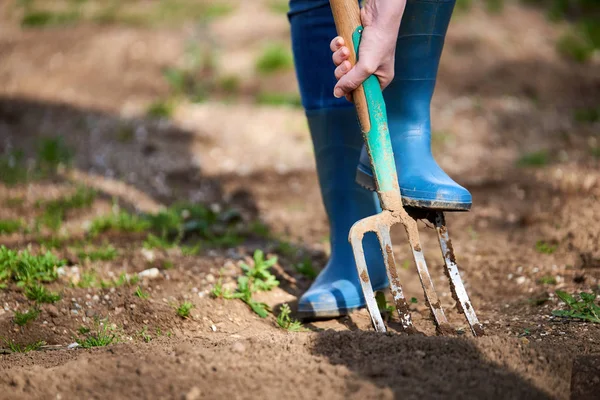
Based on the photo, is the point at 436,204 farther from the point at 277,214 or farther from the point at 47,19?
the point at 47,19

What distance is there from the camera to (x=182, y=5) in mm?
7238

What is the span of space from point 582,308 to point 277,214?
1.79 meters

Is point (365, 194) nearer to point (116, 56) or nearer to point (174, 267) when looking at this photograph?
point (174, 267)

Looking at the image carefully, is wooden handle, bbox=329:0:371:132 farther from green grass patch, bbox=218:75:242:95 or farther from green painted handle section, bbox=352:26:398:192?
green grass patch, bbox=218:75:242:95

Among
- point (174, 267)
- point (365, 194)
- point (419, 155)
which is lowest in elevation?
point (174, 267)

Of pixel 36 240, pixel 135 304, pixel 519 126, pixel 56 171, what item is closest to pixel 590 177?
pixel 519 126

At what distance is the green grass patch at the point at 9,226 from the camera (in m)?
2.88

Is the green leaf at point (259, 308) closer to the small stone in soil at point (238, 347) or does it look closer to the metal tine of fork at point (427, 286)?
the small stone in soil at point (238, 347)

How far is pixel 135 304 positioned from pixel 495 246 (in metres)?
1.60

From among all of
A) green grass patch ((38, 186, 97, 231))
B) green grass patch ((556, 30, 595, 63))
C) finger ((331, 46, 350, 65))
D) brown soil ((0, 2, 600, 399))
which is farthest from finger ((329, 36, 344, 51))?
green grass patch ((556, 30, 595, 63))

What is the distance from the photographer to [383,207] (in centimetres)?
191

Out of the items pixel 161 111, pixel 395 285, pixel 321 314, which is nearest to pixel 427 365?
pixel 395 285

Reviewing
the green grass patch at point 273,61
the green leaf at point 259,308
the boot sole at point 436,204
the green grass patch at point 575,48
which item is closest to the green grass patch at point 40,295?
the green leaf at point 259,308

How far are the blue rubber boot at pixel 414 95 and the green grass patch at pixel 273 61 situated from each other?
3.53 metres
